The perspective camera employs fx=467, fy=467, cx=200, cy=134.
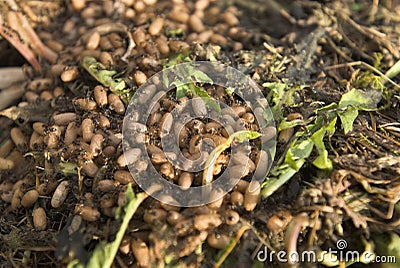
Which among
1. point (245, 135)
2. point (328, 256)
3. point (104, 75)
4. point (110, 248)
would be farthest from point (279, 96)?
point (110, 248)

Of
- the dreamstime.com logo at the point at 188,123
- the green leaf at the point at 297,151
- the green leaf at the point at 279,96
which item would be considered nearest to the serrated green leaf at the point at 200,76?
the dreamstime.com logo at the point at 188,123

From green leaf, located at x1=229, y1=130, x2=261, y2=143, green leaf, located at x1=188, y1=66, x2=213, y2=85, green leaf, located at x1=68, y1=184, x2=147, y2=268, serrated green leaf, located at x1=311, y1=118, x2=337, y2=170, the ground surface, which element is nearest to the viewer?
green leaf, located at x1=68, y1=184, x2=147, y2=268

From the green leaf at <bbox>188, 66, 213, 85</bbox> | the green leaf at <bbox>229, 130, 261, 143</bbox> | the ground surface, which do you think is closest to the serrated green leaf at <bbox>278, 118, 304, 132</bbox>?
the ground surface

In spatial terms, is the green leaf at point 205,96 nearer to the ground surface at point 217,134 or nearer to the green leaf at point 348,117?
the ground surface at point 217,134

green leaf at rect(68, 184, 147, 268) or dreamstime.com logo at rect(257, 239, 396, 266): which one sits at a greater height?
green leaf at rect(68, 184, 147, 268)

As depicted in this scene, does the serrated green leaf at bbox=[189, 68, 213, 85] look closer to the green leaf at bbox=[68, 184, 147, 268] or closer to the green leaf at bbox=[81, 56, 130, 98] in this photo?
the green leaf at bbox=[81, 56, 130, 98]
